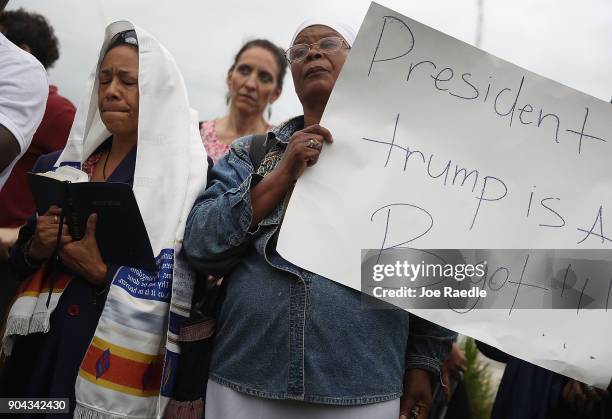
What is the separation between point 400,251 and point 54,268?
1.11m

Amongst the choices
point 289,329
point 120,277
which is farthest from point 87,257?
point 289,329

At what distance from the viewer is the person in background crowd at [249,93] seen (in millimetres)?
3510

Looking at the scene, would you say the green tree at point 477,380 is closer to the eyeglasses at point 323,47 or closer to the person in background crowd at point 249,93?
the person in background crowd at point 249,93

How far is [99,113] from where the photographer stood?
2.29 meters

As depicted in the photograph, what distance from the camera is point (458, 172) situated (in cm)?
173

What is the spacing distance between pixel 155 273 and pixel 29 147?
1139mm

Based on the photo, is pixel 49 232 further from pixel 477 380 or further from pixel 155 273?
pixel 477 380

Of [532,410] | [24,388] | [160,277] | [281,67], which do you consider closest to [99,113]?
[160,277]

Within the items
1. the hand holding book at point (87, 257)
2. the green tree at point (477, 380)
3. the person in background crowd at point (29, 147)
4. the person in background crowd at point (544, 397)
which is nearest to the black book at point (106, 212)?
the hand holding book at point (87, 257)

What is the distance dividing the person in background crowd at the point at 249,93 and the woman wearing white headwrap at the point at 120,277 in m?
1.26

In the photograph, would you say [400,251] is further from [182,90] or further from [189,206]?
[182,90]

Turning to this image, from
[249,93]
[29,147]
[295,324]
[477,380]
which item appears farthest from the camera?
[477,380]

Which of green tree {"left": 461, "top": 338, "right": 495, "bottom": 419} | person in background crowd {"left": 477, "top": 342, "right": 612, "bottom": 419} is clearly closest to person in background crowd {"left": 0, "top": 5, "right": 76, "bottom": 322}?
person in background crowd {"left": 477, "top": 342, "right": 612, "bottom": 419}

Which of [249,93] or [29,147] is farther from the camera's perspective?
[249,93]
